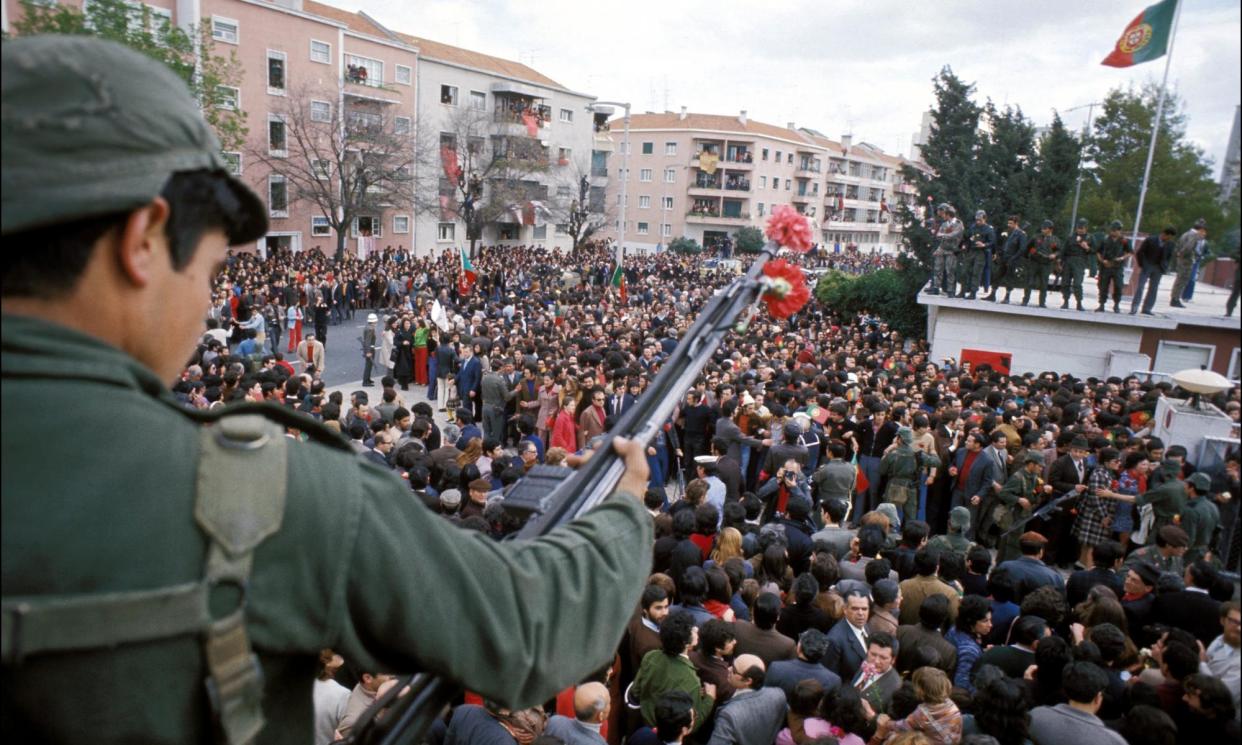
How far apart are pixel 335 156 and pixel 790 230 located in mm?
40026

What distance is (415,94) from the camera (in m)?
46.7

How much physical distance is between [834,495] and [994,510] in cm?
220

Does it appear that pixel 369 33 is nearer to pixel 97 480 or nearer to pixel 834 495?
pixel 834 495

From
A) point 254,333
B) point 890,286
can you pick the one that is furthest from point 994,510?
point 890,286

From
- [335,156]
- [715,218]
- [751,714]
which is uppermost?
[335,156]

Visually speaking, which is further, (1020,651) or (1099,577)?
(1099,577)

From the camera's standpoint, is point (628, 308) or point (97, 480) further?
point (628, 308)

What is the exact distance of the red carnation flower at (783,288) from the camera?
2111 mm

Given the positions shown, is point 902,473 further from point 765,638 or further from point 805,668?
point 805,668

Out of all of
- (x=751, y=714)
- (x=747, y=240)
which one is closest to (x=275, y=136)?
(x=747, y=240)

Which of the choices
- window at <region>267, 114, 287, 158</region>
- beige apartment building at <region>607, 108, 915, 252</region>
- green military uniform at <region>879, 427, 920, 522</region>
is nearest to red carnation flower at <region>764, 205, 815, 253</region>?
green military uniform at <region>879, 427, 920, 522</region>

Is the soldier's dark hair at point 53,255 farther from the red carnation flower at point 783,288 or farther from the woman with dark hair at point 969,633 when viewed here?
the woman with dark hair at point 969,633

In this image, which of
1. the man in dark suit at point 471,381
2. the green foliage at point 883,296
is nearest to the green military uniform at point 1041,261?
the green foliage at point 883,296

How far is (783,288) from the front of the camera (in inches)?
83.1
